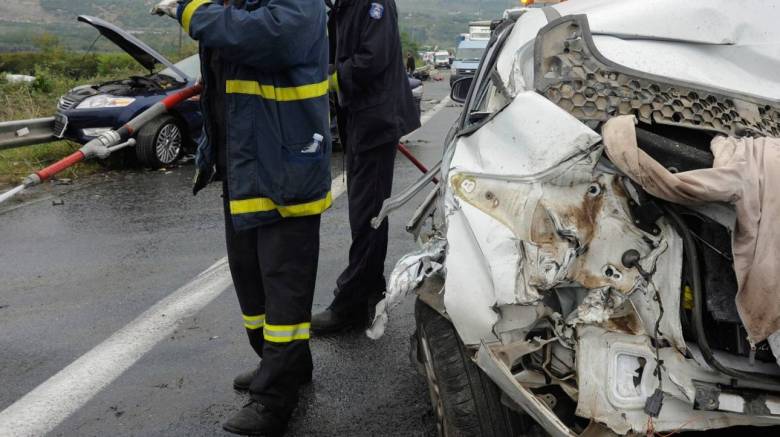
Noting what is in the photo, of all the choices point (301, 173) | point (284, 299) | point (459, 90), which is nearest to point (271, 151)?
point (301, 173)

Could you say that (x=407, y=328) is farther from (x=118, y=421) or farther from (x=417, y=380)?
(x=118, y=421)

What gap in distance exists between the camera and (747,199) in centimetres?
220

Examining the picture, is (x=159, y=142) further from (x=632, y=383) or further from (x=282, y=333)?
(x=632, y=383)

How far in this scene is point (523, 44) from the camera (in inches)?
113

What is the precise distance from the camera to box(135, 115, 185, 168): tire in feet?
30.8

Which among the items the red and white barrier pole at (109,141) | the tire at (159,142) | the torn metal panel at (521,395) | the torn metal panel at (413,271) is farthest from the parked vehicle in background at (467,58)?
the torn metal panel at (521,395)

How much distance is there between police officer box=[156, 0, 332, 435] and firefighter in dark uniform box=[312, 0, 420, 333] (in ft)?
3.02

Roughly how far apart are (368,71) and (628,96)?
6.44 ft

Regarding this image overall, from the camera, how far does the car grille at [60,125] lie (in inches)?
360

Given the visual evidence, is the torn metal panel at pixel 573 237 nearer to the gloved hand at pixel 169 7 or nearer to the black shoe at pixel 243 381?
the gloved hand at pixel 169 7

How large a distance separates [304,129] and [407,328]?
5.36ft

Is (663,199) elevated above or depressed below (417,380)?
above

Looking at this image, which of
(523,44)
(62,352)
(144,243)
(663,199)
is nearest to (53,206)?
(144,243)

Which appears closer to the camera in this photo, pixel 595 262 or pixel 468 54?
pixel 595 262
